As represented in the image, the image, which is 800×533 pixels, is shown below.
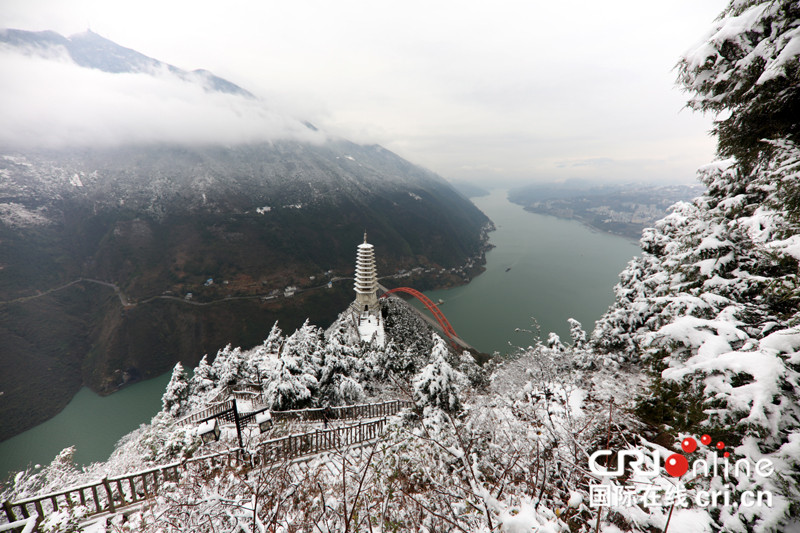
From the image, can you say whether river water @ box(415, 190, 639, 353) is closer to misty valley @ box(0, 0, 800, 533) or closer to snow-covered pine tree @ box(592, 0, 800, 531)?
misty valley @ box(0, 0, 800, 533)

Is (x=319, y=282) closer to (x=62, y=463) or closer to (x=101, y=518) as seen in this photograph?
(x=62, y=463)

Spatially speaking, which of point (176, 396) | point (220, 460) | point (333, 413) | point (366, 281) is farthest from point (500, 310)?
point (220, 460)

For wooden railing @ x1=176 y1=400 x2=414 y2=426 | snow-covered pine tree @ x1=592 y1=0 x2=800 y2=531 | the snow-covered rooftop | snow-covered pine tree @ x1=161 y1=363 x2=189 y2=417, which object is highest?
snow-covered pine tree @ x1=592 y1=0 x2=800 y2=531

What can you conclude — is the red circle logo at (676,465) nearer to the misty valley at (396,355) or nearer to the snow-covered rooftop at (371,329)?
the misty valley at (396,355)

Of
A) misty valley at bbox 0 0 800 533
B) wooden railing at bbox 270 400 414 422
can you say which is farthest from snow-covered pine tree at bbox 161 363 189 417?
wooden railing at bbox 270 400 414 422

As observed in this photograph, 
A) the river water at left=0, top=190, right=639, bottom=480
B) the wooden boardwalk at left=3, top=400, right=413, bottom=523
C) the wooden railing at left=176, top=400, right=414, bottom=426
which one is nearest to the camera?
the wooden boardwalk at left=3, top=400, right=413, bottom=523

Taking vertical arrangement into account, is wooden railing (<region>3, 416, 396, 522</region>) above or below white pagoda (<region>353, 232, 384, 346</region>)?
above

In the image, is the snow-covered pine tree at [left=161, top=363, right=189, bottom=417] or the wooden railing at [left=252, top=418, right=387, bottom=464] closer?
the wooden railing at [left=252, top=418, right=387, bottom=464]

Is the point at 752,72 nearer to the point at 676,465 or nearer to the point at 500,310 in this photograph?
the point at 676,465
